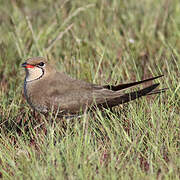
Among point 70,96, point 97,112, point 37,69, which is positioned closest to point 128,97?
point 97,112

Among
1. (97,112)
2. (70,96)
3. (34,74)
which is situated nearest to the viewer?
(97,112)

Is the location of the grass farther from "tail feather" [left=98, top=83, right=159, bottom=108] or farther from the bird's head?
the bird's head

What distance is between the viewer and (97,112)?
326 cm

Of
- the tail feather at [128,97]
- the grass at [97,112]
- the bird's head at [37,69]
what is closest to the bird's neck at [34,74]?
the bird's head at [37,69]

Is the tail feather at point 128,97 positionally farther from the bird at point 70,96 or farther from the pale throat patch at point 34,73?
the pale throat patch at point 34,73

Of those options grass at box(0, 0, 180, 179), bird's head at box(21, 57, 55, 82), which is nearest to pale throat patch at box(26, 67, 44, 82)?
bird's head at box(21, 57, 55, 82)

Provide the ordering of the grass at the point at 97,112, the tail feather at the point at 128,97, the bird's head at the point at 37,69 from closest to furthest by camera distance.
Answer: the grass at the point at 97,112, the tail feather at the point at 128,97, the bird's head at the point at 37,69

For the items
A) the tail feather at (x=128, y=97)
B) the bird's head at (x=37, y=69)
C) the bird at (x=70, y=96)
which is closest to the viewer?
the tail feather at (x=128, y=97)

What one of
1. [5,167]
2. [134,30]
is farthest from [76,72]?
[5,167]

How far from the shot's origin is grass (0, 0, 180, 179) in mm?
2697

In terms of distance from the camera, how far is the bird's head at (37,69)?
377 cm

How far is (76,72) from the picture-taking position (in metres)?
4.51

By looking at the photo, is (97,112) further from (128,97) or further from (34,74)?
(34,74)

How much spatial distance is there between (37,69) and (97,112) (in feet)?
2.83
